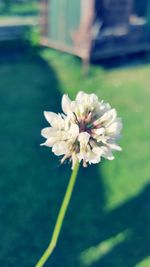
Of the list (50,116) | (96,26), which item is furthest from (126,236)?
(96,26)

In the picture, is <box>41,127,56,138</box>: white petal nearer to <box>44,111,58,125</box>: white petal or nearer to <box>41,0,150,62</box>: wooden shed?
<box>44,111,58,125</box>: white petal

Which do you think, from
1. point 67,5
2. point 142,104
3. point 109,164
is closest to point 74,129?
point 109,164

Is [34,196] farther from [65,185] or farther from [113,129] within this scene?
[113,129]

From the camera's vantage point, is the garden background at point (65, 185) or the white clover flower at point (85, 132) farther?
the garden background at point (65, 185)

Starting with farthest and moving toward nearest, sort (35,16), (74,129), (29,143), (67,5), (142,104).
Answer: (35,16) < (67,5) < (142,104) < (29,143) < (74,129)

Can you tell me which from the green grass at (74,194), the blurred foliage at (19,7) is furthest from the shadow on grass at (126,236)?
the blurred foliage at (19,7)

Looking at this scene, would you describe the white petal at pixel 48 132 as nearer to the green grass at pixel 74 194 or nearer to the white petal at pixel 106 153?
the white petal at pixel 106 153

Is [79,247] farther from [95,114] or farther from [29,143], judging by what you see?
[95,114]

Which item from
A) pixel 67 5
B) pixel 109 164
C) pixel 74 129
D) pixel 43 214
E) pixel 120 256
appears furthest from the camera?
pixel 67 5
